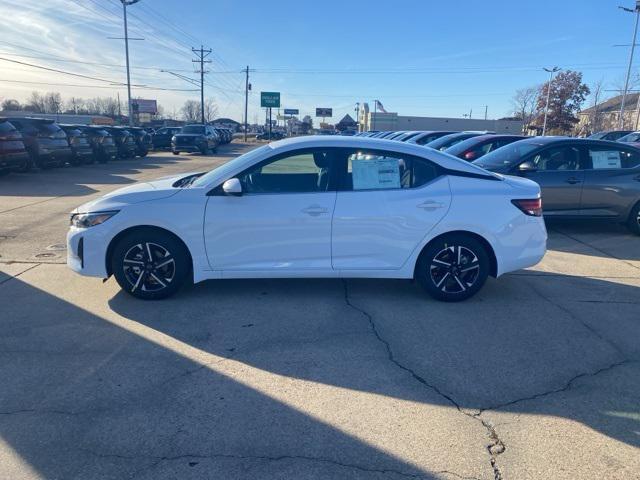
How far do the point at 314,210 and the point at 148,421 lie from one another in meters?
2.41

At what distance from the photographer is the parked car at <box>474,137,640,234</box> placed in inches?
314

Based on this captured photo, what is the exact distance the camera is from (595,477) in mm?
2512

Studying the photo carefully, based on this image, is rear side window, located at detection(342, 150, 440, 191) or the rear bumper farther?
the rear bumper

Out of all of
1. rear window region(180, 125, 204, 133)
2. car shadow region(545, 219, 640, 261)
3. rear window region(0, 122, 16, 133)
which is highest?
rear window region(180, 125, 204, 133)

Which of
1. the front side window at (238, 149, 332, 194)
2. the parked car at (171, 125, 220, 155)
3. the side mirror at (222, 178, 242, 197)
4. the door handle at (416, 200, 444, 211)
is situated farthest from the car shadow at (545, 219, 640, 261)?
the parked car at (171, 125, 220, 155)

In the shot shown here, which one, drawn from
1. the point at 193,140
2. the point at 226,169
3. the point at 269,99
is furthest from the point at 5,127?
the point at 269,99

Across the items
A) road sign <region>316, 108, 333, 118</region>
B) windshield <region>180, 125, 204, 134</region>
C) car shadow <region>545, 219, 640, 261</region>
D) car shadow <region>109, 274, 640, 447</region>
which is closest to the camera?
car shadow <region>109, 274, 640, 447</region>

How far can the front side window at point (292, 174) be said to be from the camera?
4.71 m

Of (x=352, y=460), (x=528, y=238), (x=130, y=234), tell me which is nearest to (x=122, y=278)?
(x=130, y=234)

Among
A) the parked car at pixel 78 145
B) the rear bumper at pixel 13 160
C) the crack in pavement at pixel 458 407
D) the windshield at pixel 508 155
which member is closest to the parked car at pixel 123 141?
the parked car at pixel 78 145

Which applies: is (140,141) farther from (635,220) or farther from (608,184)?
(635,220)

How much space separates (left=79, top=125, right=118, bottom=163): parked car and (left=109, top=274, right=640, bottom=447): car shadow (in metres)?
18.0

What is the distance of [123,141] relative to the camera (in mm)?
23484

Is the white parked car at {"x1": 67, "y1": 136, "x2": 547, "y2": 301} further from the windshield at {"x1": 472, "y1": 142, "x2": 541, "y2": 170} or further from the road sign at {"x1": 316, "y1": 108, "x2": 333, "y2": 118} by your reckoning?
the road sign at {"x1": 316, "y1": 108, "x2": 333, "y2": 118}
